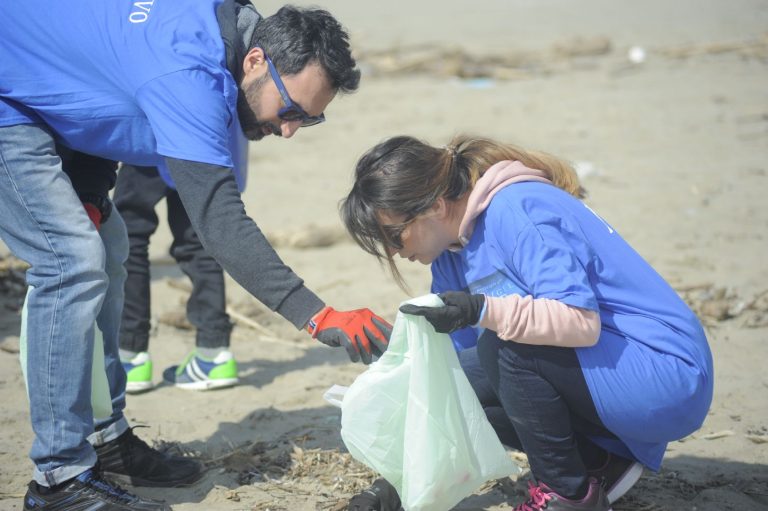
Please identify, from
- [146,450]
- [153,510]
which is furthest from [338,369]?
[153,510]

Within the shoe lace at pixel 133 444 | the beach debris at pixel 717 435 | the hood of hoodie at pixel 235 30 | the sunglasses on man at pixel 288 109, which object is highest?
the hood of hoodie at pixel 235 30

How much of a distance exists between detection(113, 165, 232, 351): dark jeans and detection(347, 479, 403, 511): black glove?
4.76 ft

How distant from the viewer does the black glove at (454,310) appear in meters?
2.42

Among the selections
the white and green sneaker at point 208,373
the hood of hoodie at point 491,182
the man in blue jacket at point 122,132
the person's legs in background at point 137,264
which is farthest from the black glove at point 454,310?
the person's legs in background at point 137,264

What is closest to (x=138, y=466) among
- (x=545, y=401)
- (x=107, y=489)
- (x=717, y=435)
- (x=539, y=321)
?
(x=107, y=489)

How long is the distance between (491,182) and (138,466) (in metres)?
1.55

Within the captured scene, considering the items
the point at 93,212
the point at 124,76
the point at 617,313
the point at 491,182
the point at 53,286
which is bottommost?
the point at 617,313

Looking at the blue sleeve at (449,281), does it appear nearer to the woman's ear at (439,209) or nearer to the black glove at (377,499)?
the woman's ear at (439,209)

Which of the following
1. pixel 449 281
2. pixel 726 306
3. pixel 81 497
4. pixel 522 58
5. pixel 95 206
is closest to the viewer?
pixel 81 497

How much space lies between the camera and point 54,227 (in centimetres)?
260

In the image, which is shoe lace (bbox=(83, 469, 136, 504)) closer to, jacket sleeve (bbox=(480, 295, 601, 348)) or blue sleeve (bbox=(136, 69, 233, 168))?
blue sleeve (bbox=(136, 69, 233, 168))

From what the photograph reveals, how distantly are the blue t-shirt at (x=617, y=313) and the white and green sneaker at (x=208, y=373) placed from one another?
180 cm

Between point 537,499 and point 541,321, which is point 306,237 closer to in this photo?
point 537,499

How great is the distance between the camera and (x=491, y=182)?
8.38ft
